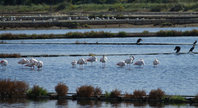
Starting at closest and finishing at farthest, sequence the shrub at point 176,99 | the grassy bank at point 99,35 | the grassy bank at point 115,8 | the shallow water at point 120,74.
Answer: the shrub at point 176,99 → the shallow water at point 120,74 → the grassy bank at point 99,35 → the grassy bank at point 115,8

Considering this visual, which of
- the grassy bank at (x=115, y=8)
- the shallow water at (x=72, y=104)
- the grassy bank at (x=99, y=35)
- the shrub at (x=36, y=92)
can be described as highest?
the grassy bank at (x=115, y=8)

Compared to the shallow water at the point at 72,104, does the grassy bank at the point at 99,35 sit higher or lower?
higher

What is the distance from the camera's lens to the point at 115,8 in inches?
4373

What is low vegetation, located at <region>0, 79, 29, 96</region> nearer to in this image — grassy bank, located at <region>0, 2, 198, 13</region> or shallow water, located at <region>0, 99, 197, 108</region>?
shallow water, located at <region>0, 99, 197, 108</region>

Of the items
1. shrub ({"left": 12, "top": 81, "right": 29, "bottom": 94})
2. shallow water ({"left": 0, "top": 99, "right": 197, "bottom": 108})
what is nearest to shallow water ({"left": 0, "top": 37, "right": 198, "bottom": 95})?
shrub ({"left": 12, "top": 81, "right": 29, "bottom": 94})

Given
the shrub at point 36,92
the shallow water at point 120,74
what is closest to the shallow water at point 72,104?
the shrub at point 36,92

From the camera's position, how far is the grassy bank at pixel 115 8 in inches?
4203

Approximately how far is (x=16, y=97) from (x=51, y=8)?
342 feet

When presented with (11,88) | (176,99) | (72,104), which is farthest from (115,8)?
(72,104)

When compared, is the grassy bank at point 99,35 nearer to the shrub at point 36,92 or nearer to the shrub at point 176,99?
the shrub at point 36,92

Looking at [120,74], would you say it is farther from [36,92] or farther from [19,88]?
[19,88]

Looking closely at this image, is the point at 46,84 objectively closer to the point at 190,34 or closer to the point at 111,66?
the point at 111,66

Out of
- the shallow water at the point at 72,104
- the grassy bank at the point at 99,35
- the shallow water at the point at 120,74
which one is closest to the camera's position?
the shallow water at the point at 72,104

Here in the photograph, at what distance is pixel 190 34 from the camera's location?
56.3 m
